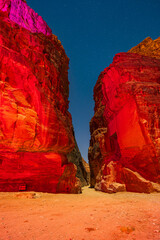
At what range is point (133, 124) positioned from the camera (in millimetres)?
14094

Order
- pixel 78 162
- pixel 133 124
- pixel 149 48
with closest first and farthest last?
pixel 133 124
pixel 149 48
pixel 78 162

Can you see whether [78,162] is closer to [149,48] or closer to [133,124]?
[133,124]

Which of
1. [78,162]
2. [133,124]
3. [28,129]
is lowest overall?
[78,162]

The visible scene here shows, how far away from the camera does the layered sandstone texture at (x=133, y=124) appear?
12291 mm

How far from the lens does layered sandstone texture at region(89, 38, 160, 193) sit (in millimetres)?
12291

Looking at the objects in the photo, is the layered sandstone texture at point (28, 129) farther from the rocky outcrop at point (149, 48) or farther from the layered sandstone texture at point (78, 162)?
the rocky outcrop at point (149, 48)

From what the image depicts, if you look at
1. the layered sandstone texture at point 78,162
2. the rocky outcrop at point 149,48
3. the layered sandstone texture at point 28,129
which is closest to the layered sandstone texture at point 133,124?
the layered sandstone texture at point 28,129

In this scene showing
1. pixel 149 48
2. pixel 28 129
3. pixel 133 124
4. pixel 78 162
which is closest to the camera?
pixel 28 129

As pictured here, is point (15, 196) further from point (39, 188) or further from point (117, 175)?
point (117, 175)

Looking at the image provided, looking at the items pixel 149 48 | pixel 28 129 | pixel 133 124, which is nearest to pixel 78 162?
pixel 133 124

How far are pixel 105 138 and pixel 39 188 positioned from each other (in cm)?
1281

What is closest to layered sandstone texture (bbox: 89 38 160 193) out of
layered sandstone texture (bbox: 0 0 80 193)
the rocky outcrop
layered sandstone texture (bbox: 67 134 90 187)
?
layered sandstone texture (bbox: 0 0 80 193)

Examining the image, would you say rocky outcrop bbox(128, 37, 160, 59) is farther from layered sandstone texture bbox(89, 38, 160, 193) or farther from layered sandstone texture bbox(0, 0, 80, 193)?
layered sandstone texture bbox(0, 0, 80, 193)

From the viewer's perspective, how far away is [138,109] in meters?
14.0
